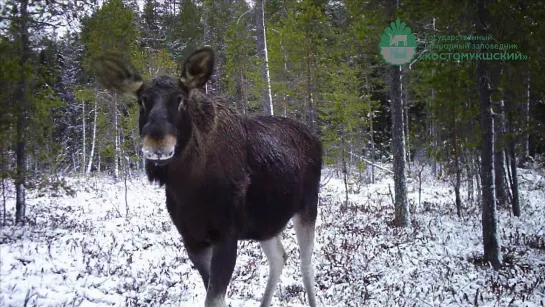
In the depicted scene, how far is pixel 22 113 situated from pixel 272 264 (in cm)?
479

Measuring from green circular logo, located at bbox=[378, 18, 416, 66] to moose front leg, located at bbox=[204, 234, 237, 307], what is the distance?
770cm

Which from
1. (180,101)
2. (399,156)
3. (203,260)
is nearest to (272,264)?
(203,260)

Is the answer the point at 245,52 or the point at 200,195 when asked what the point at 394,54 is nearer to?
the point at 200,195

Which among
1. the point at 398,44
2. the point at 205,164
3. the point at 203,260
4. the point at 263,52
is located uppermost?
the point at 263,52

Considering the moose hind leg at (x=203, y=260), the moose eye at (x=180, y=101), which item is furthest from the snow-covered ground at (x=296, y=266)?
the moose eye at (x=180, y=101)

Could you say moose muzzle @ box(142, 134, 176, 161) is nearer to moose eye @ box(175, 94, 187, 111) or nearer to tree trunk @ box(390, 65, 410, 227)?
A: moose eye @ box(175, 94, 187, 111)

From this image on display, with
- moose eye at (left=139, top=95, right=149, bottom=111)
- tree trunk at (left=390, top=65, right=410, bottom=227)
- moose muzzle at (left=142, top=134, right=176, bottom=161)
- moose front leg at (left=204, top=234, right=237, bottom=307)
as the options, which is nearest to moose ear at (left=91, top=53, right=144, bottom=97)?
moose eye at (left=139, top=95, right=149, bottom=111)

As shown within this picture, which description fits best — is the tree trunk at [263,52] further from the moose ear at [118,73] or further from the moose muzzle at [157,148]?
the moose muzzle at [157,148]

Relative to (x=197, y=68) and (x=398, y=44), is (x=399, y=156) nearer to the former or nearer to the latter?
(x=398, y=44)

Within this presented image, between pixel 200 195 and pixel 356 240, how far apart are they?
6.16 m

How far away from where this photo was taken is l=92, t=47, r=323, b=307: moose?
3338 mm

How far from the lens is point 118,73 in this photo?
3.59m

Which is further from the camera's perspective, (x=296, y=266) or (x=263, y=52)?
(x=263, y=52)

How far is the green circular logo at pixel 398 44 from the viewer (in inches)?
366
